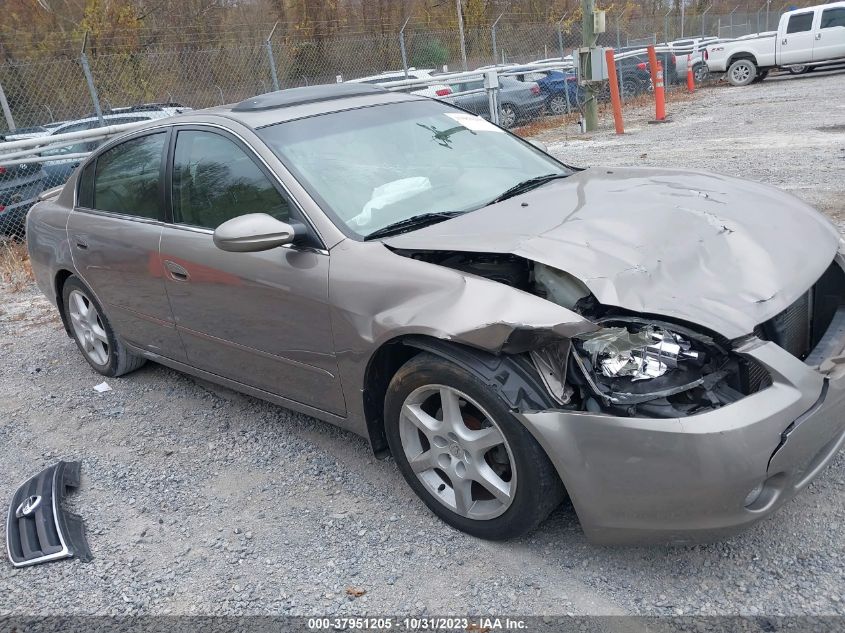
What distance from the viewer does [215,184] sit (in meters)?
3.63

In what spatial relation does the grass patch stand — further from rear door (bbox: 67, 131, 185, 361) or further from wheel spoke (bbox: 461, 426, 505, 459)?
Result: wheel spoke (bbox: 461, 426, 505, 459)

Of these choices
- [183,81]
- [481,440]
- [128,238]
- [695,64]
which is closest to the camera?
[481,440]

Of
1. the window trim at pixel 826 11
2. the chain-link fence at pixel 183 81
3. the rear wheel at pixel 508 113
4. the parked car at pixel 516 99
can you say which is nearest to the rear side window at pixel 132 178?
the chain-link fence at pixel 183 81

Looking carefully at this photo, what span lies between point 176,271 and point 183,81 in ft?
42.4

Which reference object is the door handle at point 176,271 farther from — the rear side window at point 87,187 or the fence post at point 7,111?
the fence post at point 7,111

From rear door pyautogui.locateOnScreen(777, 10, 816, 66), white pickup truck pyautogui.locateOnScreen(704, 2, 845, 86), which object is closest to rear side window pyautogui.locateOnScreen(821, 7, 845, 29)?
white pickup truck pyautogui.locateOnScreen(704, 2, 845, 86)

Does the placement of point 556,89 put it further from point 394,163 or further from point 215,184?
point 215,184

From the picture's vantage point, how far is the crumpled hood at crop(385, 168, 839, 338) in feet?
8.13

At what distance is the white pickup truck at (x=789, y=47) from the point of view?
19656mm

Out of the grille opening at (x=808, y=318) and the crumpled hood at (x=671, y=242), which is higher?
the crumpled hood at (x=671, y=242)

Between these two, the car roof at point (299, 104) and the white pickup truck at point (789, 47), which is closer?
the car roof at point (299, 104)

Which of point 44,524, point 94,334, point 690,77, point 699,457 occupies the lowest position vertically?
point 690,77

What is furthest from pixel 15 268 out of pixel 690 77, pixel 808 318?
pixel 690 77

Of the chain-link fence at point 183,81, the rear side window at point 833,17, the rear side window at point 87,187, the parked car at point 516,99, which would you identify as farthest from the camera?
the rear side window at point 833,17
